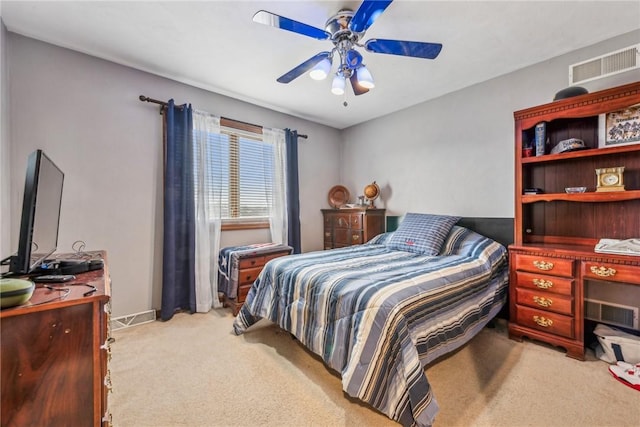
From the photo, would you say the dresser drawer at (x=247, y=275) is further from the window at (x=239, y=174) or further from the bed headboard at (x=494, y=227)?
the bed headboard at (x=494, y=227)

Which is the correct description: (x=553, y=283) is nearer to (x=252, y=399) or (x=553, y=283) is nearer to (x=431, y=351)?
(x=431, y=351)

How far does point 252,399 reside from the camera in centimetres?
159

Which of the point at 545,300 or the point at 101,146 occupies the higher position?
the point at 101,146

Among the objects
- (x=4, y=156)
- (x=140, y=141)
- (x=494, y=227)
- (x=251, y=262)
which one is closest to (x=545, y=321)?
(x=494, y=227)

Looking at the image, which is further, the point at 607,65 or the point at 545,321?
the point at 545,321

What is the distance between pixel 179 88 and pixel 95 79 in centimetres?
72

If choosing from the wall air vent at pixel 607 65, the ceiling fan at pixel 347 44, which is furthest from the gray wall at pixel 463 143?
the ceiling fan at pixel 347 44

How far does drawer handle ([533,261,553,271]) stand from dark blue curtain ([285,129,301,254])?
266cm

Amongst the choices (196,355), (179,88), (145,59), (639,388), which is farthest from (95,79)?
(639,388)

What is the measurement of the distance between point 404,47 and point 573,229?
2161 mm

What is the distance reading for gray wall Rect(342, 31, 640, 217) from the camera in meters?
2.50

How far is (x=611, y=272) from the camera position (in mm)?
1797

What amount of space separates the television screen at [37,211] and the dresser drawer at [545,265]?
3.05 metres

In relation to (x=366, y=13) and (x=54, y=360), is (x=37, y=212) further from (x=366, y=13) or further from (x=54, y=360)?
(x=366, y=13)
